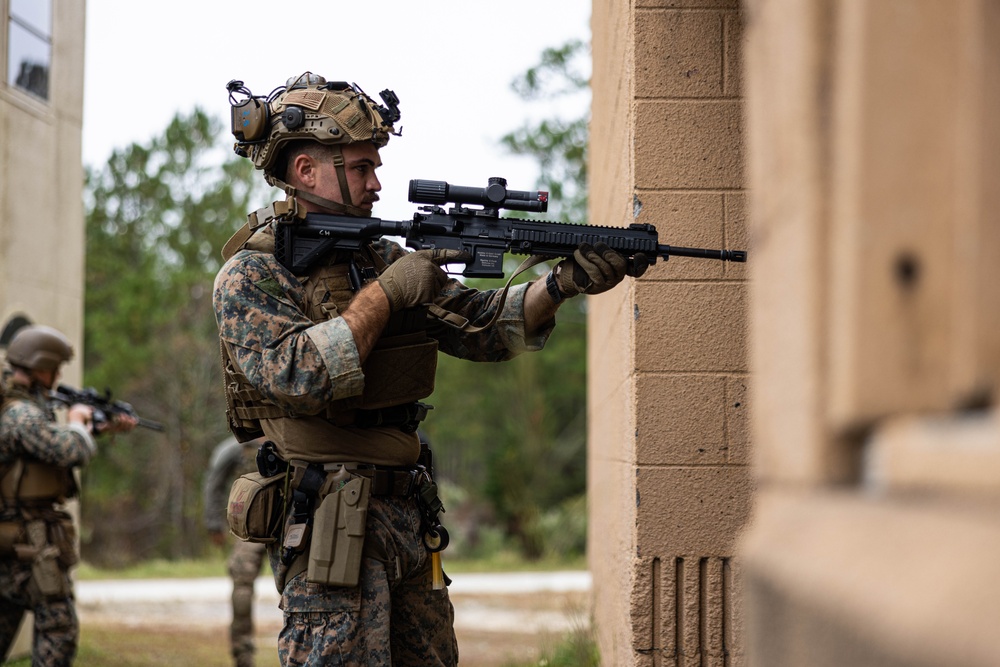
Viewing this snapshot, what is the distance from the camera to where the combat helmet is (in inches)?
136

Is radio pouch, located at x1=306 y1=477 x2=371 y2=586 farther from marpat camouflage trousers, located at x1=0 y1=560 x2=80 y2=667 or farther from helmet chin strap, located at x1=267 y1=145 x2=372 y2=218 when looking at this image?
marpat camouflage trousers, located at x1=0 y1=560 x2=80 y2=667

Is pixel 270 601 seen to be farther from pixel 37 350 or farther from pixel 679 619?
pixel 679 619

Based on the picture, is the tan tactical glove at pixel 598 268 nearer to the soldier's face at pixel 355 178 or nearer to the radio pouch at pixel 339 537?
the soldier's face at pixel 355 178

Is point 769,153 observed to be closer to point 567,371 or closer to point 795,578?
point 795,578

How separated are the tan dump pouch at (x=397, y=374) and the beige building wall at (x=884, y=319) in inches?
81.3

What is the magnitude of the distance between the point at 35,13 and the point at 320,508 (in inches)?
308

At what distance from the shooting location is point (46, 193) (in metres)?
9.27

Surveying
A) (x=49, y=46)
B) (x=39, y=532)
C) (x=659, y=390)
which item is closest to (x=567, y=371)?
(x=49, y=46)

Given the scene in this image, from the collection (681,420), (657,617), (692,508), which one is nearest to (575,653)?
(657,617)

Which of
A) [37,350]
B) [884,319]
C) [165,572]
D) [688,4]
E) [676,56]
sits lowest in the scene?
[165,572]

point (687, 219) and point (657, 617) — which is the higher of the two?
point (687, 219)

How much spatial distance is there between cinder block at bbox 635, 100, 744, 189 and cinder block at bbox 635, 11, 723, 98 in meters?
0.05

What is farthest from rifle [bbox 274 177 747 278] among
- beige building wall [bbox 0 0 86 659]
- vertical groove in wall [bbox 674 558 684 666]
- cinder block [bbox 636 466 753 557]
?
beige building wall [bbox 0 0 86 659]

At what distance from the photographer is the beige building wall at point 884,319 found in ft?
3.58
